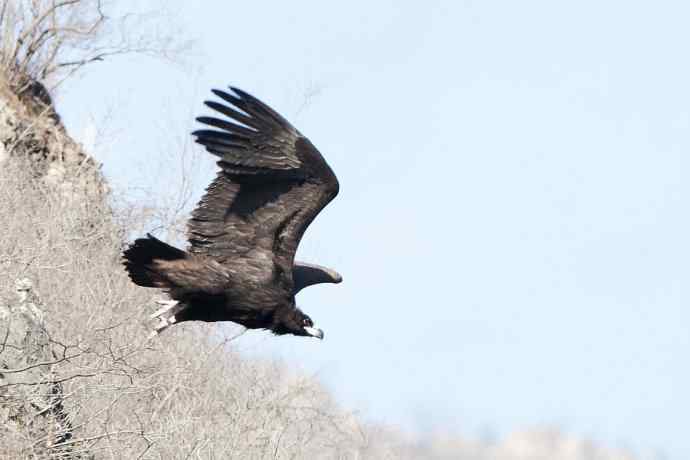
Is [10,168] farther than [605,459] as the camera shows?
No

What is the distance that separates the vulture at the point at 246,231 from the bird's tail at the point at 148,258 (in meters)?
0.01

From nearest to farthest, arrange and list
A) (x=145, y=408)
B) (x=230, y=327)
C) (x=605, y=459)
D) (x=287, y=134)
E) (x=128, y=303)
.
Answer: (x=287, y=134), (x=145, y=408), (x=128, y=303), (x=230, y=327), (x=605, y=459)

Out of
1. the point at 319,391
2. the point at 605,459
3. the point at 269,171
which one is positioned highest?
the point at 269,171

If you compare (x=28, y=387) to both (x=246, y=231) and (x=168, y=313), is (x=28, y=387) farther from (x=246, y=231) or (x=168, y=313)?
(x=246, y=231)

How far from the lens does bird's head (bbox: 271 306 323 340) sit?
13305 millimetres

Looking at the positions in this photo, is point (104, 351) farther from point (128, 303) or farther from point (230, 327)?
point (230, 327)

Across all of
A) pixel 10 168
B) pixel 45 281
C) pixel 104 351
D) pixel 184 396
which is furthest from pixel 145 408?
pixel 10 168

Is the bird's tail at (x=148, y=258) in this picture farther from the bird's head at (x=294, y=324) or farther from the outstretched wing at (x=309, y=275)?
the outstretched wing at (x=309, y=275)

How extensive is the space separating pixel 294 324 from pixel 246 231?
3.40 feet

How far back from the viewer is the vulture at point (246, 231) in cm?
1217

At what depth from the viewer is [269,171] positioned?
12.3 meters

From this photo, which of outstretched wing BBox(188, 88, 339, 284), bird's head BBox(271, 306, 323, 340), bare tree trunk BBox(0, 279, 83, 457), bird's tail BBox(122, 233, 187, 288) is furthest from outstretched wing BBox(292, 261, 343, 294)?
bare tree trunk BBox(0, 279, 83, 457)

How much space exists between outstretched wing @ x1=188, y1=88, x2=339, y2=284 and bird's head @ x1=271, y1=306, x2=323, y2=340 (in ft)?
1.49

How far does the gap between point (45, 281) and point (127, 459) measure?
19.2ft
